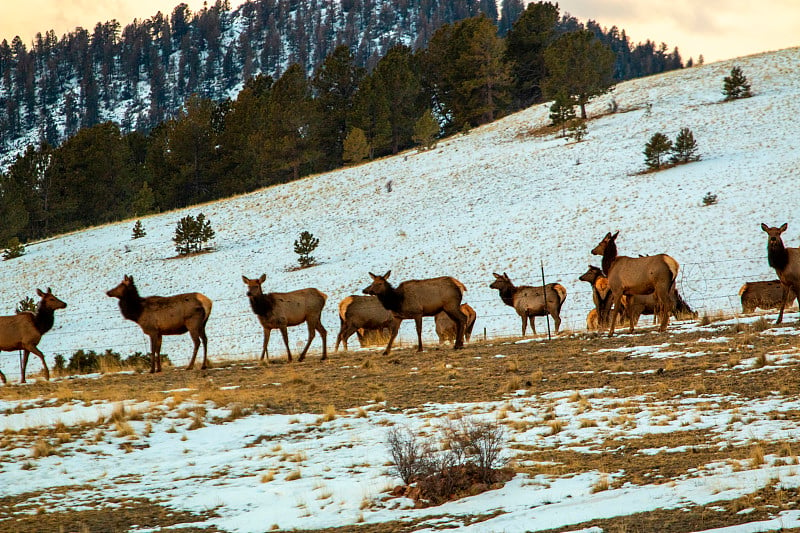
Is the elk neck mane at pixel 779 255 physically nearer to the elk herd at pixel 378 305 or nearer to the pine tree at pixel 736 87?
the elk herd at pixel 378 305

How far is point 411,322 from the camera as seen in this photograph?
115 feet

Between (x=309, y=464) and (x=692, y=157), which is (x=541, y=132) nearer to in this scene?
(x=692, y=157)

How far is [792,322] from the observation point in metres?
15.7

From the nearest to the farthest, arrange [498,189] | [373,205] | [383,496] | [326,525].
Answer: [326,525]
[383,496]
[498,189]
[373,205]

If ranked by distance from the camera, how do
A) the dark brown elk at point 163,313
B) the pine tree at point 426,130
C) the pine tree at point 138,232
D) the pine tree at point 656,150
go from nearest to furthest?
the dark brown elk at point 163,313 < the pine tree at point 656,150 < the pine tree at point 138,232 < the pine tree at point 426,130

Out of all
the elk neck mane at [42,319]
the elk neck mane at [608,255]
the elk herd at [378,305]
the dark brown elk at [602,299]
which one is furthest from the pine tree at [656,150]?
the elk neck mane at [42,319]

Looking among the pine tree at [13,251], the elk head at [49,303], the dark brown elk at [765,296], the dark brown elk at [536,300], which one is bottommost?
the dark brown elk at [765,296]

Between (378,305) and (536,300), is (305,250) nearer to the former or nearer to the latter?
(536,300)

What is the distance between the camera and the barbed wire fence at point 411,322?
2942 cm

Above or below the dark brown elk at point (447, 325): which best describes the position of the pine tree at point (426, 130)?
above

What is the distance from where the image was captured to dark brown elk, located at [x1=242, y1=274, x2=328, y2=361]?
18.5m

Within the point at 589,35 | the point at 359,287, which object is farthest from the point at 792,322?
the point at 589,35

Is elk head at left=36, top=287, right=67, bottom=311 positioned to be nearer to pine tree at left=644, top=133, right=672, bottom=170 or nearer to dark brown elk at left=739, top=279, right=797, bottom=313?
dark brown elk at left=739, top=279, right=797, bottom=313

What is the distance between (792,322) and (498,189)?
122 ft
